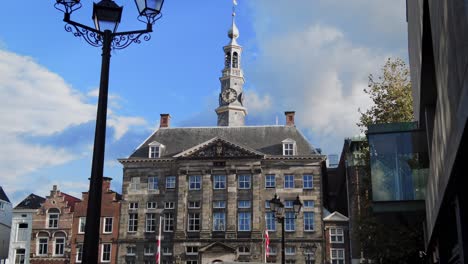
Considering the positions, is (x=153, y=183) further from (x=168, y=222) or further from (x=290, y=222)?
(x=290, y=222)

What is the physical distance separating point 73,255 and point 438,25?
51400 millimetres

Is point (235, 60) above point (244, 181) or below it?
above

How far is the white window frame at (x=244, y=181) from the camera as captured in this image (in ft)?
181

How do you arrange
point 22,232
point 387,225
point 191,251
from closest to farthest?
1. point 387,225
2. point 191,251
3. point 22,232

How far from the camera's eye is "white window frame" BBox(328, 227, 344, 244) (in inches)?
2127

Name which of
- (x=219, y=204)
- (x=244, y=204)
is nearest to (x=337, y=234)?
(x=244, y=204)

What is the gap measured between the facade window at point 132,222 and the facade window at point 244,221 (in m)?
10.1

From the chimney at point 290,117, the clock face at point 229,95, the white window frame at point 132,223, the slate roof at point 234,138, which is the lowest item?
the white window frame at point 132,223

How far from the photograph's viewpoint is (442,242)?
17172 millimetres

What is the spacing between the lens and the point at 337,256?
53.4 metres

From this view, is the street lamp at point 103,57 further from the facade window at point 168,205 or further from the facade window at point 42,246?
the facade window at point 42,246

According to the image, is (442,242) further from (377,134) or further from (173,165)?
(173,165)

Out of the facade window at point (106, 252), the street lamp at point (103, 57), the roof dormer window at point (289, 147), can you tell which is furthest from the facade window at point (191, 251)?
the street lamp at point (103, 57)

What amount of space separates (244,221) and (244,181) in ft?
12.6
